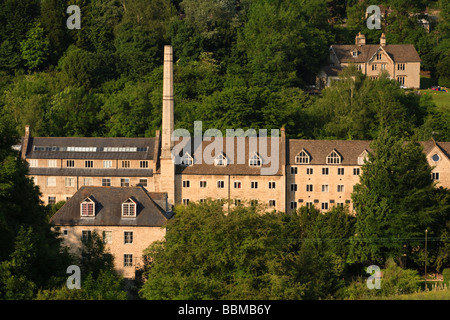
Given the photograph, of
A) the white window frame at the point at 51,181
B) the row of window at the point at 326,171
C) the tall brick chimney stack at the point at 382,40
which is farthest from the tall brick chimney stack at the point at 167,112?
the tall brick chimney stack at the point at 382,40

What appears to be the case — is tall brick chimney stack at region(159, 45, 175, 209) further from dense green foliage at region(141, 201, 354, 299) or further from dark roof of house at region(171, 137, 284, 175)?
dense green foliage at region(141, 201, 354, 299)

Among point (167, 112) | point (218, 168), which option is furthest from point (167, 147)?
point (218, 168)

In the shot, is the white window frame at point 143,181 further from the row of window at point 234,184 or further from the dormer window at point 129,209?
the dormer window at point 129,209

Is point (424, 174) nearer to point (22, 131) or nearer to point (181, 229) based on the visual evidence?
point (181, 229)

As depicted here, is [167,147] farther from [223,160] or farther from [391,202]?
[391,202]

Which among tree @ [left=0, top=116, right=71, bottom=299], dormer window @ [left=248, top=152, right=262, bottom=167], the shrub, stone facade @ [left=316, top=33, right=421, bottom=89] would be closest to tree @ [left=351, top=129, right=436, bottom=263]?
the shrub

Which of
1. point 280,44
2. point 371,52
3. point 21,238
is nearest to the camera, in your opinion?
point 21,238
